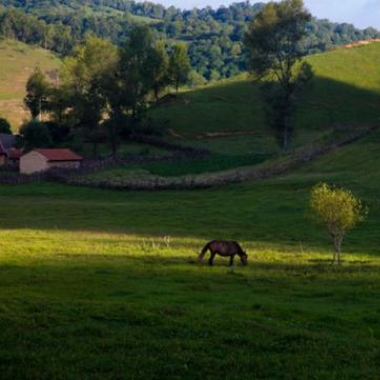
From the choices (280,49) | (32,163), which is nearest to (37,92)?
(32,163)

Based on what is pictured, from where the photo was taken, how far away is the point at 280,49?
307 feet

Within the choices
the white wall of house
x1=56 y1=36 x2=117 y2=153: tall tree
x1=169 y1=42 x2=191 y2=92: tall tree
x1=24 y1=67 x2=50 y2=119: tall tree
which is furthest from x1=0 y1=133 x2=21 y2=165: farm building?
x1=169 y1=42 x2=191 y2=92: tall tree

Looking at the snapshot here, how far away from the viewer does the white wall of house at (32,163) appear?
95.6m

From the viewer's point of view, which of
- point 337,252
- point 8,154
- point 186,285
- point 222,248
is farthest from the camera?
point 8,154

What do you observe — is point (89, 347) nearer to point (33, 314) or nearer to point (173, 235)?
point (33, 314)

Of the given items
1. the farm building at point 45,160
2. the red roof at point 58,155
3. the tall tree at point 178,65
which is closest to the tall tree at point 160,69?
the tall tree at point 178,65

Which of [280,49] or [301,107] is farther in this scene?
[301,107]

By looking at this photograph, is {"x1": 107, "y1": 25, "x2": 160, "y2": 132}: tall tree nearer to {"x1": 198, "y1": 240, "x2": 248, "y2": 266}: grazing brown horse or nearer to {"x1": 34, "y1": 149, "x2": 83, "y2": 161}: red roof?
{"x1": 34, "y1": 149, "x2": 83, "y2": 161}: red roof

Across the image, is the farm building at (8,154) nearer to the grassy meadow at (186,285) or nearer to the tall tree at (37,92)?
the tall tree at (37,92)

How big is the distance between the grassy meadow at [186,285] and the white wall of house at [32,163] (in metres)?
18.1

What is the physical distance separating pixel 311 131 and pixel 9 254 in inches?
3423

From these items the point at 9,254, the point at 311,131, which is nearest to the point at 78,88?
the point at 311,131

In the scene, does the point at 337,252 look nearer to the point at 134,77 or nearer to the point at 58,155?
the point at 58,155

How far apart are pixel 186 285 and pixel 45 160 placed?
70060 millimetres
